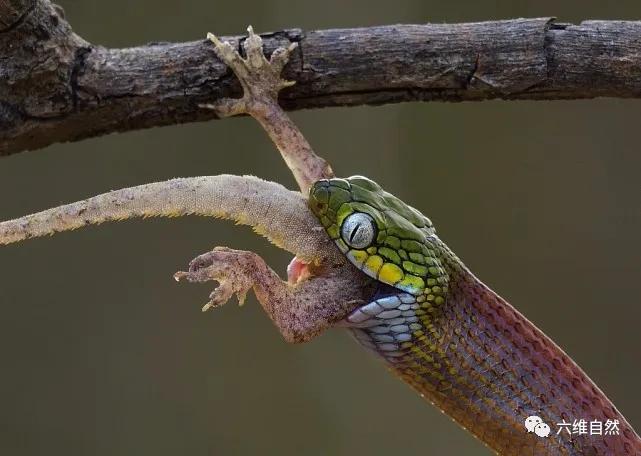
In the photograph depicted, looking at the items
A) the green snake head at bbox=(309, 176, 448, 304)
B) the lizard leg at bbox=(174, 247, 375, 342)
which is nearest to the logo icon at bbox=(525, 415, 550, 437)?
the green snake head at bbox=(309, 176, 448, 304)

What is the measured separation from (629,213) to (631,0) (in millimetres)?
1948

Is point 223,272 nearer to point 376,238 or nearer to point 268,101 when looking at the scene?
point 376,238

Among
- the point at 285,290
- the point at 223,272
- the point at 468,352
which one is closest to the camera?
the point at 223,272

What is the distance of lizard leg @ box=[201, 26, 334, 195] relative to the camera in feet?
11.3

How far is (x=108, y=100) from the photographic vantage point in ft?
11.5

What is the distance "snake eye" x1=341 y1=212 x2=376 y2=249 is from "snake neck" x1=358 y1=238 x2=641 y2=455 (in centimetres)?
36

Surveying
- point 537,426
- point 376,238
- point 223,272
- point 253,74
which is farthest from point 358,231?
point 537,426

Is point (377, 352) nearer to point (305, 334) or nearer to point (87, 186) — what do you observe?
point (305, 334)

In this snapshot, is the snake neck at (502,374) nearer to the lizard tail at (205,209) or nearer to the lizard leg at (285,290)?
the lizard leg at (285,290)

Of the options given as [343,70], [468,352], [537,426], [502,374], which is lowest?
[537,426]

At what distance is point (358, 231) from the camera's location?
3191mm

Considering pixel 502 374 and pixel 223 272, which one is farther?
pixel 502 374

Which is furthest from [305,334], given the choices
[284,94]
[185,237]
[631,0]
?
[631,0]

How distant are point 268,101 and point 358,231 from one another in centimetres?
68
